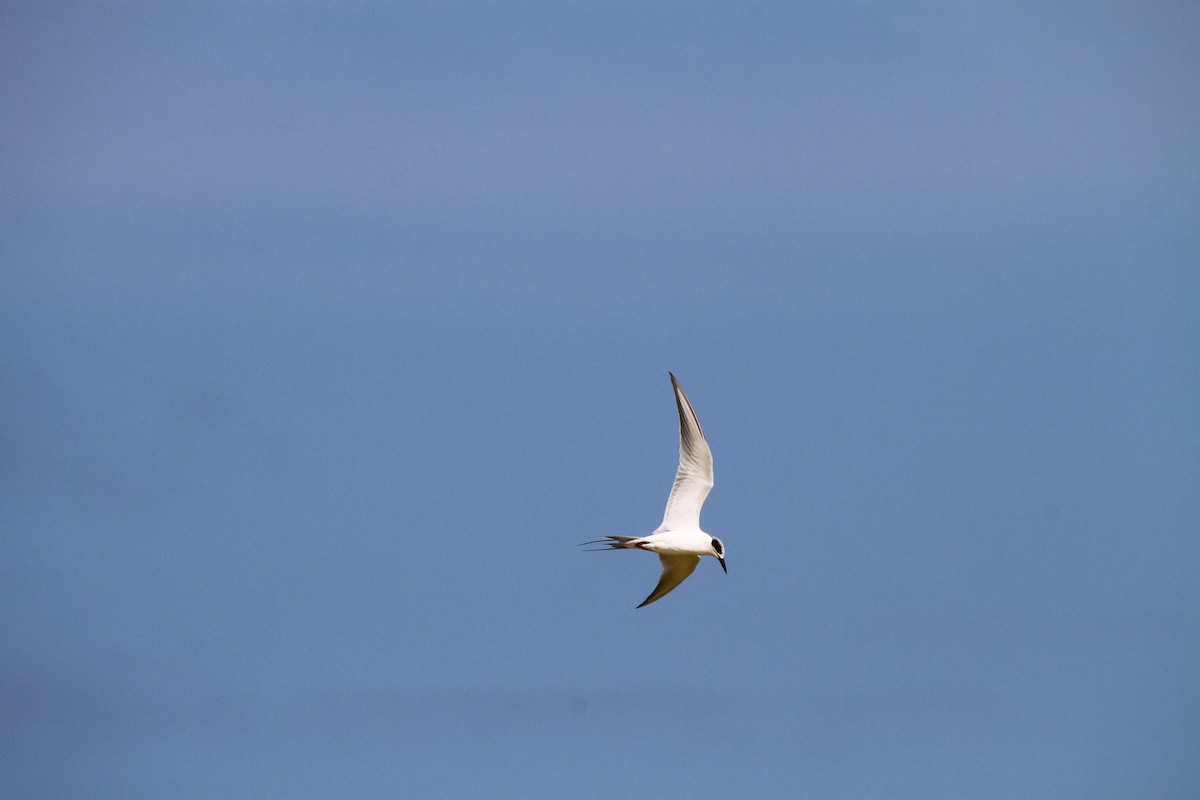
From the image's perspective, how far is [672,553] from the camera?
29.7m

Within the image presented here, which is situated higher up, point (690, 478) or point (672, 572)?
point (690, 478)

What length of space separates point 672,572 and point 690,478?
2.01 meters

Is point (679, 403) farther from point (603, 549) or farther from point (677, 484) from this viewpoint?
point (603, 549)

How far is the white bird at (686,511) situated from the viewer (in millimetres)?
29422

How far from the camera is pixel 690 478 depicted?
30.0m

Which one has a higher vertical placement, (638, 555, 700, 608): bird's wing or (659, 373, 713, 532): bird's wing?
(659, 373, 713, 532): bird's wing

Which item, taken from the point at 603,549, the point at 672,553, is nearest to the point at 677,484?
the point at 672,553

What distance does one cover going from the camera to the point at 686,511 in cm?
2986

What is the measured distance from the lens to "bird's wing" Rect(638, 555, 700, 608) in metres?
30.1

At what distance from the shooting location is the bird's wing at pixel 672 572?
30078mm

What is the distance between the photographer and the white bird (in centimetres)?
2942

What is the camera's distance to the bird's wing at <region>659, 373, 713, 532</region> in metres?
29.8

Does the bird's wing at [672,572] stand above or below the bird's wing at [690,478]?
below

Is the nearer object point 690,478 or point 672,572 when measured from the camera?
point 690,478
